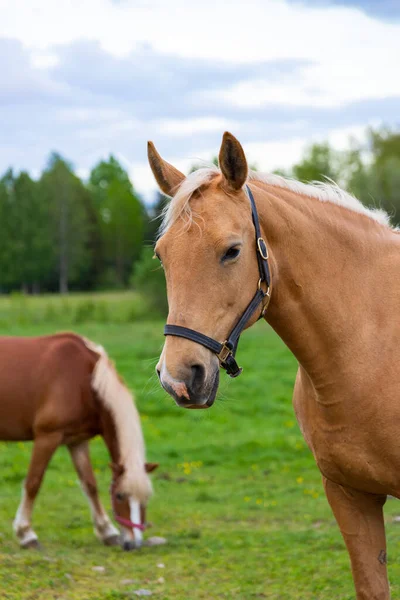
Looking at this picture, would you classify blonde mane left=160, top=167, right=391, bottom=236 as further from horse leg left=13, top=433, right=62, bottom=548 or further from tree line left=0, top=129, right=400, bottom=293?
tree line left=0, top=129, right=400, bottom=293

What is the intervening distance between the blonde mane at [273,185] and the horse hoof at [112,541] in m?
4.22

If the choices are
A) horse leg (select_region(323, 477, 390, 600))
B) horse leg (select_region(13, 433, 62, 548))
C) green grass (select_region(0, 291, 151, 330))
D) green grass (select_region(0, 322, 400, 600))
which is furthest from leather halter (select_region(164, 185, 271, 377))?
green grass (select_region(0, 291, 151, 330))

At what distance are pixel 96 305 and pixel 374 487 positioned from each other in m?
21.7

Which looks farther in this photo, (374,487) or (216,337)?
(374,487)

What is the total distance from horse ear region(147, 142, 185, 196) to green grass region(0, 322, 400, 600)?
0.75 meters

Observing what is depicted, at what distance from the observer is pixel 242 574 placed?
539 cm

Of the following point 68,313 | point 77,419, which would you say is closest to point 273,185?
point 77,419

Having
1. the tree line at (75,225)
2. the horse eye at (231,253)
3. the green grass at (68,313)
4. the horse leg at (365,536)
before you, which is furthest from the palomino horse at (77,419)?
the tree line at (75,225)

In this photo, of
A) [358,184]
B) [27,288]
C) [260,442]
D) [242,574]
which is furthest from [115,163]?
[242,574]

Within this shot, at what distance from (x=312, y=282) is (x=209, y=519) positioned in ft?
15.1

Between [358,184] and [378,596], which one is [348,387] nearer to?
[378,596]

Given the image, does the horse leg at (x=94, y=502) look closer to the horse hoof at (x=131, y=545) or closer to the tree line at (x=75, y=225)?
the horse hoof at (x=131, y=545)

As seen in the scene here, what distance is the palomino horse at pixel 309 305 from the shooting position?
108 inches

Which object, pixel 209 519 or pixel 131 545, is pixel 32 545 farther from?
pixel 209 519
